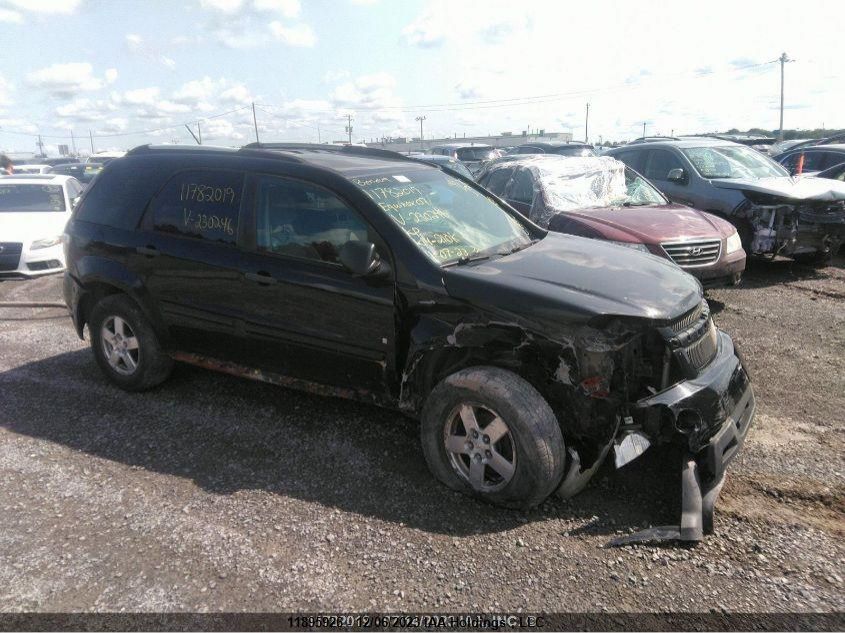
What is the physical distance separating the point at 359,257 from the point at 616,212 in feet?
14.2

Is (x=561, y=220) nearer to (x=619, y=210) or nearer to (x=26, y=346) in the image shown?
(x=619, y=210)

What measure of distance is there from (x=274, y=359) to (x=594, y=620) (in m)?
2.44

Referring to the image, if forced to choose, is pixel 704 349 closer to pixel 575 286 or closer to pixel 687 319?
pixel 687 319

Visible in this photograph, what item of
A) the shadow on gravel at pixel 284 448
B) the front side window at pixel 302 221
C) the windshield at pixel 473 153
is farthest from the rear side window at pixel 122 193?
the windshield at pixel 473 153

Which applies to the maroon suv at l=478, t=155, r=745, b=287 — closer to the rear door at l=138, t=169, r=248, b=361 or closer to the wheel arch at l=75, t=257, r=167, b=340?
the rear door at l=138, t=169, r=248, b=361

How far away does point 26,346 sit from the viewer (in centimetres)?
599

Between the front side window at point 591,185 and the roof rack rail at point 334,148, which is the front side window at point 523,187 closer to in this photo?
the front side window at point 591,185

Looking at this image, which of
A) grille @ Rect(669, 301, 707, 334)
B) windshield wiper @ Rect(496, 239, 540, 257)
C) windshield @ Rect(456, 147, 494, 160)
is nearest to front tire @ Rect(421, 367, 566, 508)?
grille @ Rect(669, 301, 707, 334)

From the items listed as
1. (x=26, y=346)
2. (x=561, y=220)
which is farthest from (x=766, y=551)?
(x=26, y=346)

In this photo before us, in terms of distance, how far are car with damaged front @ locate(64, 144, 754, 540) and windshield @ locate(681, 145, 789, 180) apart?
5.32 m

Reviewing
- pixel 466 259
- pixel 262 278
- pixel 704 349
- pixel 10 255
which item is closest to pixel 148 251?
pixel 262 278

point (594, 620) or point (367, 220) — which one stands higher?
point (367, 220)

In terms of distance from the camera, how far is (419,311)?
330cm

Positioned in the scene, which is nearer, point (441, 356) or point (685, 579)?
point (685, 579)
